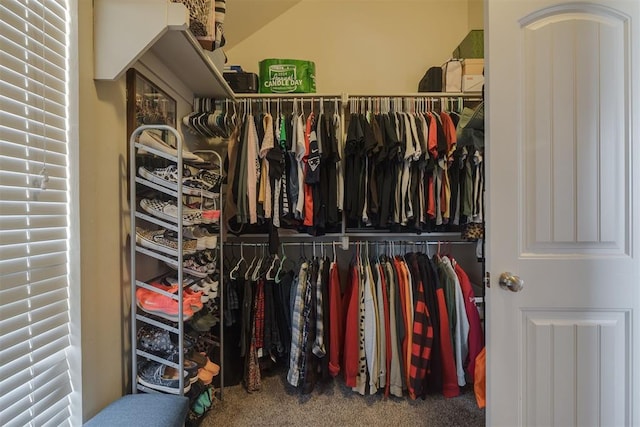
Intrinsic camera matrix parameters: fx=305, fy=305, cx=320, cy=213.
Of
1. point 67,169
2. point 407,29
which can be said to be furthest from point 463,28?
point 67,169

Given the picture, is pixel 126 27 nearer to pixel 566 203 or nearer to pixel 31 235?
pixel 31 235

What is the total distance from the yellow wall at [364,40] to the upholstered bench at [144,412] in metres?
2.26

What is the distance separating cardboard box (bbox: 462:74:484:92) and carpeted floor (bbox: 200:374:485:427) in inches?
77.5

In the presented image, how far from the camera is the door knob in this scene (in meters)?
1.05

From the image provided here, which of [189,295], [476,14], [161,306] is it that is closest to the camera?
[161,306]

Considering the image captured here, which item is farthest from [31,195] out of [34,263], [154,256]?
[154,256]

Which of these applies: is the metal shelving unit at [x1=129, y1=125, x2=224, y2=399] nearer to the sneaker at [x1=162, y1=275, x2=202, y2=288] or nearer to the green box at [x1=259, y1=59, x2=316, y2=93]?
the sneaker at [x1=162, y1=275, x2=202, y2=288]

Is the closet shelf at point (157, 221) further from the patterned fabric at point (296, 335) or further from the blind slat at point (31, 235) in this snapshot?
the patterned fabric at point (296, 335)

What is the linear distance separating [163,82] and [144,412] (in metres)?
1.46

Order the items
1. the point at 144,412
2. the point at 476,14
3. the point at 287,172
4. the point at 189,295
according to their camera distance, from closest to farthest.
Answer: the point at 144,412 → the point at 189,295 → the point at 287,172 → the point at 476,14

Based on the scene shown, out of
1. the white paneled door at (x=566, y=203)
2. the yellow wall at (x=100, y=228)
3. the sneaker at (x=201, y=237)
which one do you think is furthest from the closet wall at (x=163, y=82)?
the white paneled door at (x=566, y=203)

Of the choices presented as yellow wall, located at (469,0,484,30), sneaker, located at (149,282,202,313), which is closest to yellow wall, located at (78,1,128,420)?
sneaker, located at (149,282,202,313)

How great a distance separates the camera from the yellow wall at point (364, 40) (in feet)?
8.02

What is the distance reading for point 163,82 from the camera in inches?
61.4
